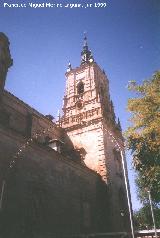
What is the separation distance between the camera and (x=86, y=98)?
29625 millimetres

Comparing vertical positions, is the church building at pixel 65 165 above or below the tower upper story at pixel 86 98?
below

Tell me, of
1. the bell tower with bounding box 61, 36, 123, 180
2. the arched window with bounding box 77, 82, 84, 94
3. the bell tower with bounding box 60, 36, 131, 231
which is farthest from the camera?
the arched window with bounding box 77, 82, 84, 94

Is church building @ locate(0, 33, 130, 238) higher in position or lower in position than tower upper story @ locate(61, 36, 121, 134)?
lower

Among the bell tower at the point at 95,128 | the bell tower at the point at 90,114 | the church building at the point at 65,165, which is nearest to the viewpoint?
the church building at the point at 65,165

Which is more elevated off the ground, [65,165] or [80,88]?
[80,88]

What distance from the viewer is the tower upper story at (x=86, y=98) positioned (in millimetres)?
26906

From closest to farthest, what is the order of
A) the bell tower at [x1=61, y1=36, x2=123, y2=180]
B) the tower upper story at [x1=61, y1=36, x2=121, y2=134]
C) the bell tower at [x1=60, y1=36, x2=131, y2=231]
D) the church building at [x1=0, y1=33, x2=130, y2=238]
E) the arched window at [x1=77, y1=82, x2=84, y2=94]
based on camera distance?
1. the church building at [x1=0, y1=33, x2=130, y2=238]
2. the bell tower at [x1=60, y1=36, x2=131, y2=231]
3. the bell tower at [x1=61, y1=36, x2=123, y2=180]
4. the tower upper story at [x1=61, y1=36, x2=121, y2=134]
5. the arched window at [x1=77, y1=82, x2=84, y2=94]

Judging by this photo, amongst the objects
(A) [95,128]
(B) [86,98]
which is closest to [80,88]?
(B) [86,98]

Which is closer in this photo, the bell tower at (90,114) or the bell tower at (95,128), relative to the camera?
the bell tower at (95,128)

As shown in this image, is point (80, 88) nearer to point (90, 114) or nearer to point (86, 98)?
point (86, 98)

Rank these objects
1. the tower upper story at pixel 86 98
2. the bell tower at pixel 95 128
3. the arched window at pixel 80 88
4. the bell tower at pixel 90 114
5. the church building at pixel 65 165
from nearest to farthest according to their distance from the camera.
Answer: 1. the church building at pixel 65 165
2. the bell tower at pixel 95 128
3. the bell tower at pixel 90 114
4. the tower upper story at pixel 86 98
5. the arched window at pixel 80 88

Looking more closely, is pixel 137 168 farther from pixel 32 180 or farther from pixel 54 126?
pixel 54 126

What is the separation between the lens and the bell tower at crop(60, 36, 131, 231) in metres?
23.2

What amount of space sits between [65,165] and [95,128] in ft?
23.5
